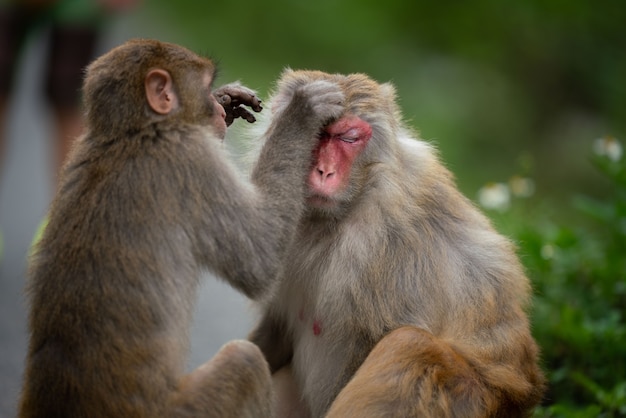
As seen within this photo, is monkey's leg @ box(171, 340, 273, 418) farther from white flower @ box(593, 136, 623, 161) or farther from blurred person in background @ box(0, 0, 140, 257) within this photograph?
blurred person in background @ box(0, 0, 140, 257)

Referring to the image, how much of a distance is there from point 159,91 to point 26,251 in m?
4.80

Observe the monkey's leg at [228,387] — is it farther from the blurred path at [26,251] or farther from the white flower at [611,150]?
the white flower at [611,150]

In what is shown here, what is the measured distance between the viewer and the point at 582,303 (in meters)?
6.98

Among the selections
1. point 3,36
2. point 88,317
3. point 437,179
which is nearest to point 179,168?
point 88,317

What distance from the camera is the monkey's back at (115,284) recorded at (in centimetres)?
437

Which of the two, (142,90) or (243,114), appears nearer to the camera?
(142,90)

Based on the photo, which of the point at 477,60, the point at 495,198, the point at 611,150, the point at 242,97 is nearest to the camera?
the point at 242,97

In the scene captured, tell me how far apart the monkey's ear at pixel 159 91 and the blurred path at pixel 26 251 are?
0.84 m

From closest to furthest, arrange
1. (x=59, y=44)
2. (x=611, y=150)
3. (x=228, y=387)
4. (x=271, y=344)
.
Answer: (x=228, y=387), (x=271, y=344), (x=611, y=150), (x=59, y=44)

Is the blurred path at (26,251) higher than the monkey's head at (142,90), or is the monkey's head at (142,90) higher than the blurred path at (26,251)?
the monkey's head at (142,90)

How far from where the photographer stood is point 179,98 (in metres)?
4.88

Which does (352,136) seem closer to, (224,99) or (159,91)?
(224,99)

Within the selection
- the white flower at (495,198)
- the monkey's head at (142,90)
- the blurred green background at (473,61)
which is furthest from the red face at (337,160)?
the blurred green background at (473,61)

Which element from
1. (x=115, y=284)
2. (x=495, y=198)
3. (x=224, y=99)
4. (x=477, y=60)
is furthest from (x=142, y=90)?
(x=477, y=60)
